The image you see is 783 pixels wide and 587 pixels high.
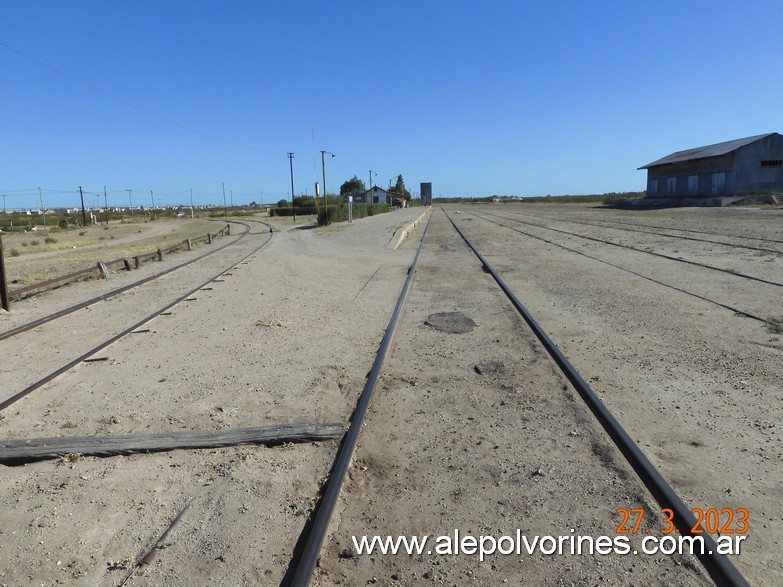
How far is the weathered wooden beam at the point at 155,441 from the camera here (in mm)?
4707

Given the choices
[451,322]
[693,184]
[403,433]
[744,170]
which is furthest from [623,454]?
[693,184]

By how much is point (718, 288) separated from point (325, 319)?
7.50 m

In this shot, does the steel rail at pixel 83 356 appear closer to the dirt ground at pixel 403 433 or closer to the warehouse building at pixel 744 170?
the dirt ground at pixel 403 433

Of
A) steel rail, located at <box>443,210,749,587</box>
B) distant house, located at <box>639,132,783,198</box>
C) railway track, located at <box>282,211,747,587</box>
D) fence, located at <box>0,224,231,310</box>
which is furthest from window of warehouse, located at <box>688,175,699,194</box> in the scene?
railway track, located at <box>282,211,747,587</box>

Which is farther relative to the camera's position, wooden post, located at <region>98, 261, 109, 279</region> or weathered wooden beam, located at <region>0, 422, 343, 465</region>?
wooden post, located at <region>98, 261, 109, 279</region>

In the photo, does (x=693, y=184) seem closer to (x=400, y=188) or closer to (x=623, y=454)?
(x=623, y=454)

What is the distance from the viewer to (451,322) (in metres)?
9.28

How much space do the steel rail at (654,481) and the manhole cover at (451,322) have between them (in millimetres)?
1952

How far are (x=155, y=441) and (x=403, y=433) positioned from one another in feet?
6.61

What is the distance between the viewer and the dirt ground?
3342mm

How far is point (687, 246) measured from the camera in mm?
20078

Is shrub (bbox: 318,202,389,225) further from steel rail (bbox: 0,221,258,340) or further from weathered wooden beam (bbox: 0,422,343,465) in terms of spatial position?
weathered wooden beam (bbox: 0,422,343,465)
